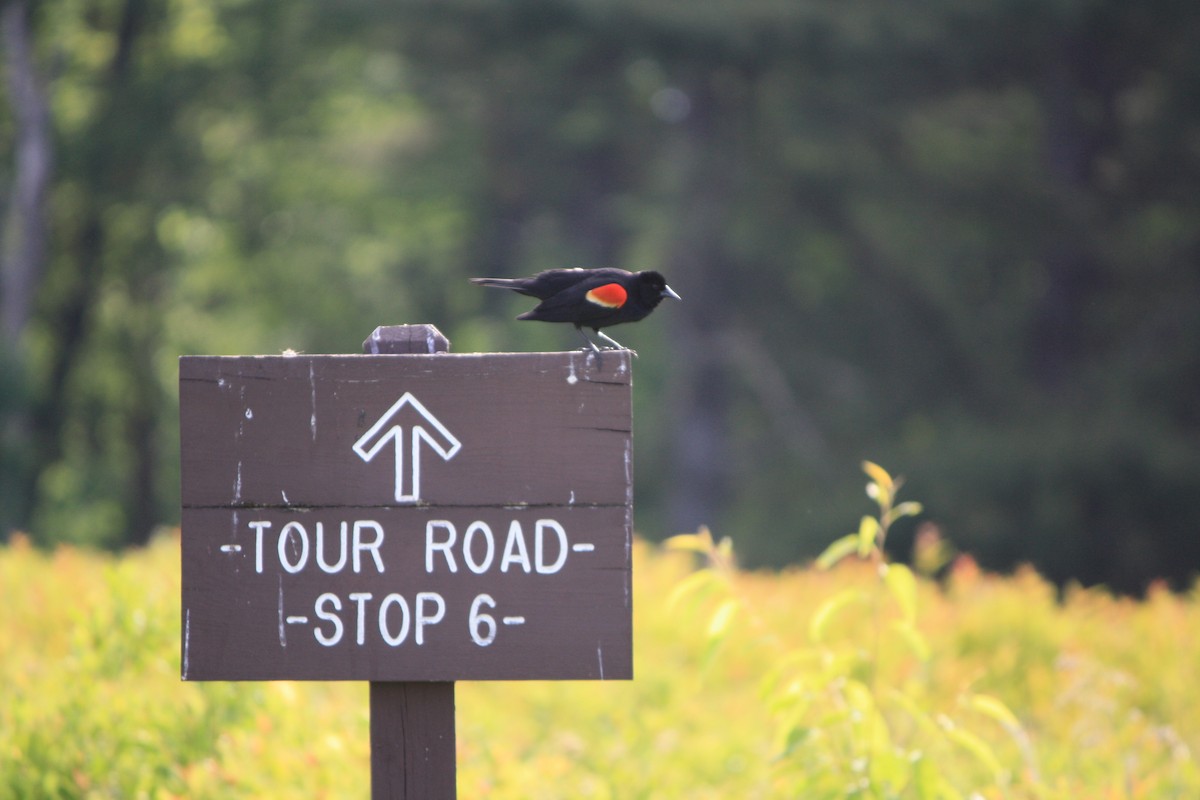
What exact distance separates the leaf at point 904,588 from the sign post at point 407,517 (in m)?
0.94

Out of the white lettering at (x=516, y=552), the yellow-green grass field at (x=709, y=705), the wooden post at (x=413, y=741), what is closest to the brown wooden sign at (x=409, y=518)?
the white lettering at (x=516, y=552)

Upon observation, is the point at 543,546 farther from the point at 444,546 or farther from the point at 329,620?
the point at 329,620

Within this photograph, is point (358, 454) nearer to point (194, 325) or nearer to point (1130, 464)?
point (1130, 464)

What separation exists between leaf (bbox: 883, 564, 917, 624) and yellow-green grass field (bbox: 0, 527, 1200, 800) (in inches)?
0.5

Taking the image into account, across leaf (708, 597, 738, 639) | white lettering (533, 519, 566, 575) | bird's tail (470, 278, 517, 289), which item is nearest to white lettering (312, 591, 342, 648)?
white lettering (533, 519, 566, 575)

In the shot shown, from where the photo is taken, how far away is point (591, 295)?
2682 mm

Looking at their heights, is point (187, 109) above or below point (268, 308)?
above

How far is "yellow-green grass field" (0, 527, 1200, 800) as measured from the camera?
3.35m

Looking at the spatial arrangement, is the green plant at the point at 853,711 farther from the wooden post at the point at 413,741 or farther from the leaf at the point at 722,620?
the wooden post at the point at 413,741

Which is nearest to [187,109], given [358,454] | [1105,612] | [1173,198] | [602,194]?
[602,194]

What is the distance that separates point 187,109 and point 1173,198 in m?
13.7

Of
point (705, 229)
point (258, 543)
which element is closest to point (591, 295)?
point (258, 543)

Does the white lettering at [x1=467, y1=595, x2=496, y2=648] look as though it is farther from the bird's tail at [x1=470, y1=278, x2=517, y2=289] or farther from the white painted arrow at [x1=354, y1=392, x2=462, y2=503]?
the bird's tail at [x1=470, y1=278, x2=517, y2=289]

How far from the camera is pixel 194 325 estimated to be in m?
19.6
